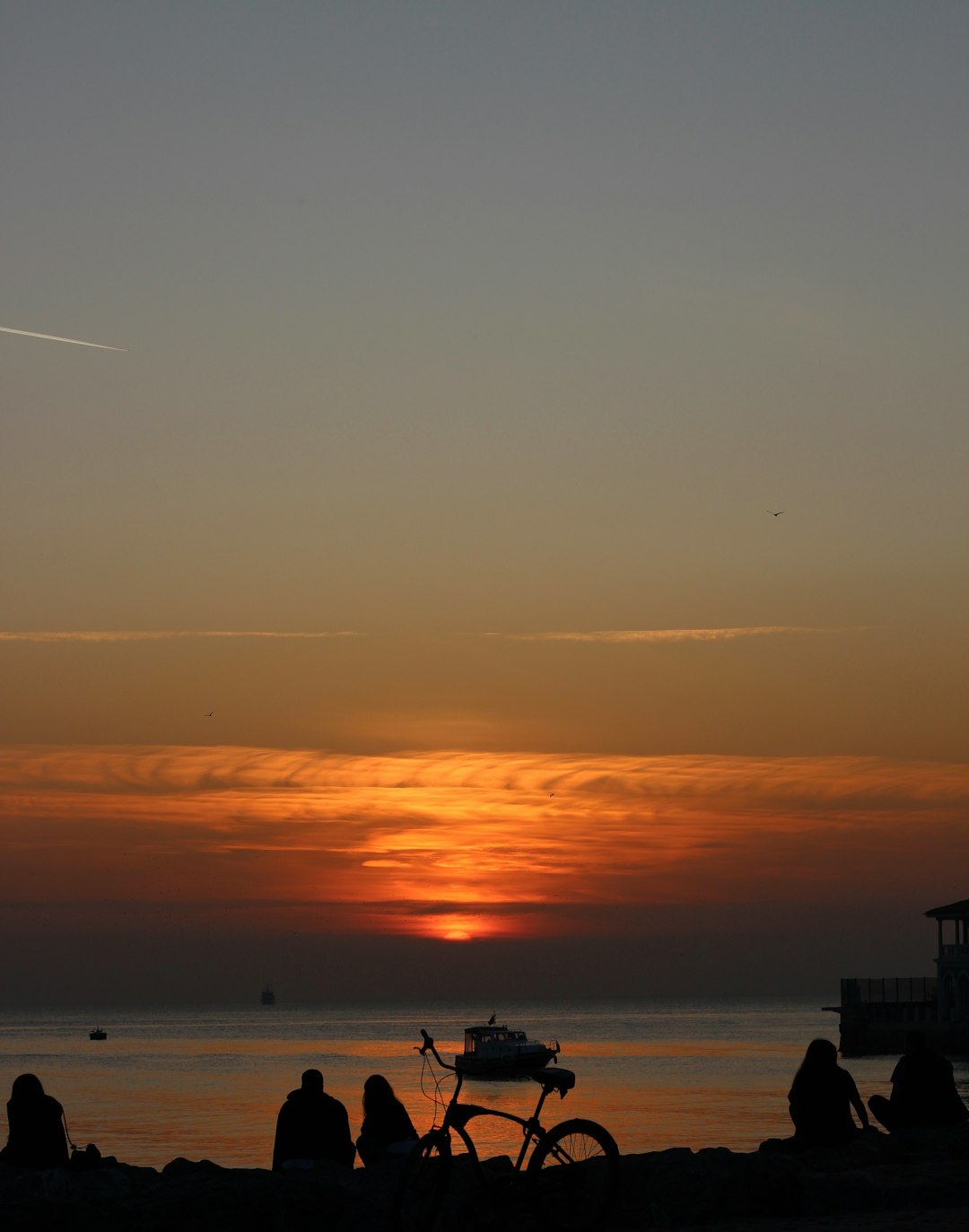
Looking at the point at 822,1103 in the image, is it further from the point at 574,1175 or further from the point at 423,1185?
the point at 423,1185

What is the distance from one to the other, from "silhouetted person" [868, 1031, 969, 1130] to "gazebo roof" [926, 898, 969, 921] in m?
65.1

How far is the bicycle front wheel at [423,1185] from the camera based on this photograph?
1388 centimetres

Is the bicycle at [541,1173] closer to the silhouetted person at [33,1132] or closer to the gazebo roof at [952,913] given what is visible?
the silhouetted person at [33,1132]

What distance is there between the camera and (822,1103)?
17594 mm

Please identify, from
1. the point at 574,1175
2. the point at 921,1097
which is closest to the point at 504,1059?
the point at 921,1097

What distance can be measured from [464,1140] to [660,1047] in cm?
15977

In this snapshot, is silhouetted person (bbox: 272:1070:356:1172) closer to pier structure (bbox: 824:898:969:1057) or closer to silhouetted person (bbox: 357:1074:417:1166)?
silhouetted person (bbox: 357:1074:417:1166)

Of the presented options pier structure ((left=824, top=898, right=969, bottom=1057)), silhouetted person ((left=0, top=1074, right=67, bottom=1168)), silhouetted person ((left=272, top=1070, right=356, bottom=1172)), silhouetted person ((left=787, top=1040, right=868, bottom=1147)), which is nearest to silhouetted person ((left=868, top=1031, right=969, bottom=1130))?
silhouetted person ((left=787, top=1040, right=868, bottom=1147))

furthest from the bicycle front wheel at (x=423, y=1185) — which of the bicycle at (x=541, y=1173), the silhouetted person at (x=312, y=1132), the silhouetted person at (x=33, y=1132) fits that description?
the silhouetted person at (x=33, y=1132)

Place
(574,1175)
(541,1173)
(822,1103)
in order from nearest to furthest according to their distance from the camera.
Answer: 1. (541,1173)
2. (574,1175)
3. (822,1103)

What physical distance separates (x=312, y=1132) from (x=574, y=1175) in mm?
3186

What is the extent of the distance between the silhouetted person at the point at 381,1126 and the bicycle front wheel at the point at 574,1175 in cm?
201

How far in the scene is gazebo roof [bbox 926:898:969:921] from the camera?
80812mm

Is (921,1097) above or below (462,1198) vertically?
above
